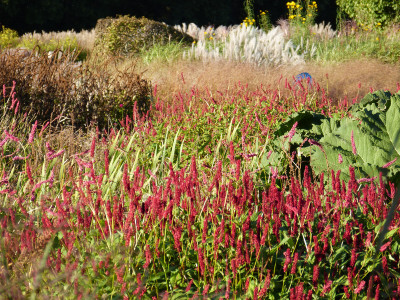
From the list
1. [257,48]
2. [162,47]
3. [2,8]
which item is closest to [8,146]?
[257,48]

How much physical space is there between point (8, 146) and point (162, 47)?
7.26 meters

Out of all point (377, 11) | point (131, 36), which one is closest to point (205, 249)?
point (131, 36)

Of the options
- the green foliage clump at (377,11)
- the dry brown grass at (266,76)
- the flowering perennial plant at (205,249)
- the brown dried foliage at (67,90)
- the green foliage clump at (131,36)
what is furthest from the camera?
the green foliage clump at (377,11)

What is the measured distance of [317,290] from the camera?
201cm

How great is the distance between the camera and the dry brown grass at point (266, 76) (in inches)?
289

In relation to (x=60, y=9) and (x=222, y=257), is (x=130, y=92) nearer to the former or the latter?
(x=222, y=257)

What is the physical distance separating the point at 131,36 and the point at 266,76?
5.44 meters

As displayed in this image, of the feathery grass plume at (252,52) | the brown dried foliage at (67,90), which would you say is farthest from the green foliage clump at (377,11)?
the brown dried foliage at (67,90)

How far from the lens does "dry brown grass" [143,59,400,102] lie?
289 inches

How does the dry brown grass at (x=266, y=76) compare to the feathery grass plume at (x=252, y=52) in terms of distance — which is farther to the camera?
the feathery grass plume at (x=252, y=52)

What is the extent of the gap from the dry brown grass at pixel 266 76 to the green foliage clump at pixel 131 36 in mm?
A: 3091

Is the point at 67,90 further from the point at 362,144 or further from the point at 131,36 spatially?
the point at 131,36

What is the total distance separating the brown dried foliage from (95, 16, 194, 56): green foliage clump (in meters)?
5.87

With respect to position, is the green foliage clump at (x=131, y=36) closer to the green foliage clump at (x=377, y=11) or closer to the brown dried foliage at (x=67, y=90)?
the brown dried foliage at (x=67, y=90)
